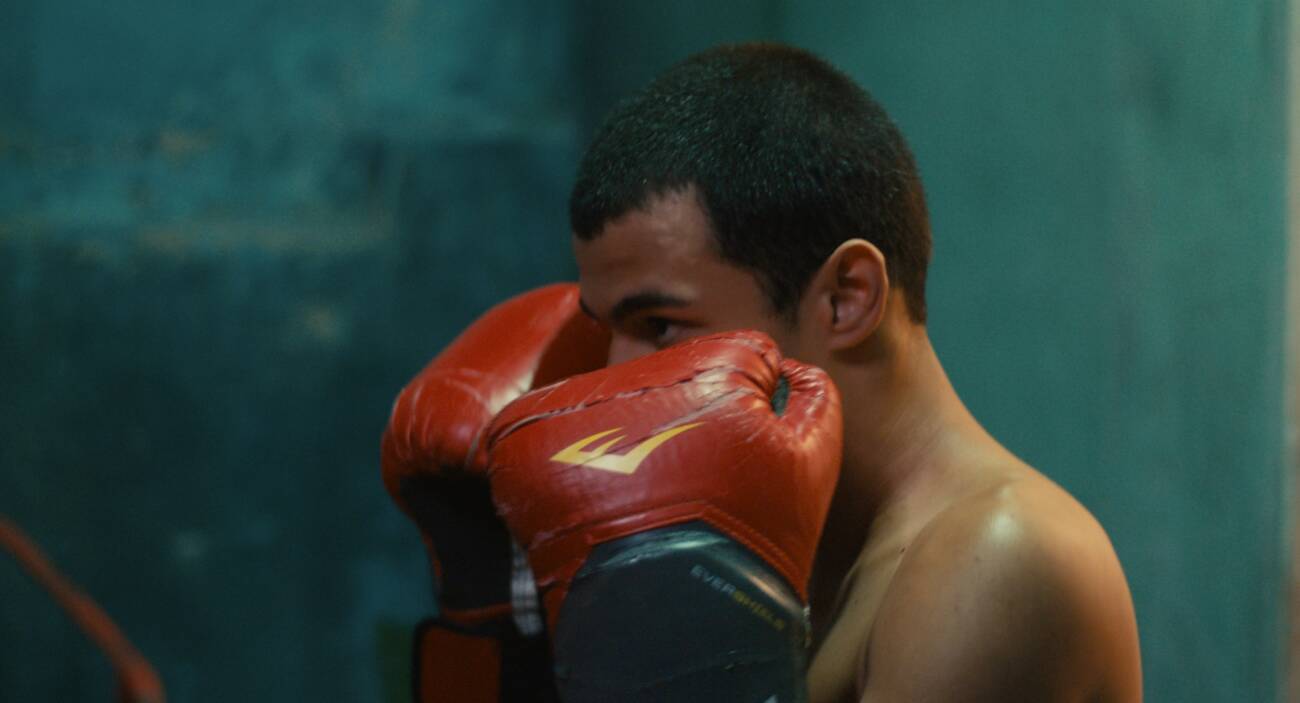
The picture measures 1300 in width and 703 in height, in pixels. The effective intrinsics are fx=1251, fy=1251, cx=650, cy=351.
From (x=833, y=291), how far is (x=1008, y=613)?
1.14 ft

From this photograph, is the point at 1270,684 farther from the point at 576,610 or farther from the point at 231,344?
the point at 231,344

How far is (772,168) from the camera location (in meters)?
1.20

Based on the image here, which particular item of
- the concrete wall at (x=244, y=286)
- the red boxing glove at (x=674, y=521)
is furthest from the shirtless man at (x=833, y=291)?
the concrete wall at (x=244, y=286)

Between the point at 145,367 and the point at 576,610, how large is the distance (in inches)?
90.1

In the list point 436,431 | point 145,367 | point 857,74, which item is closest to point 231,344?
point 145,367

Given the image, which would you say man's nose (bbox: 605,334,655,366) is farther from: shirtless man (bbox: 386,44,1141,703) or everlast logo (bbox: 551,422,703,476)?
everlast logo (bbox: 551,422,703,476)

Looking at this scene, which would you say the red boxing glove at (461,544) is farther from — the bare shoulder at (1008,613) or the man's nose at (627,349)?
the bare shoulder at (1008,613)

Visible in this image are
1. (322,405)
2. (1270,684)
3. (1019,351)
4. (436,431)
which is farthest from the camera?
(322,405)

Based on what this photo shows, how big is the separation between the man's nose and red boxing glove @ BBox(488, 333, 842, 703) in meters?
0.20

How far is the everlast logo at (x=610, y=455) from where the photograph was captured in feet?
2.99

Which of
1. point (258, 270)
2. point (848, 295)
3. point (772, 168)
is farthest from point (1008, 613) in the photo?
point (258, 270)

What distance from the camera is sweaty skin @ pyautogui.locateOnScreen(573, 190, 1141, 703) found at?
3.29 ft

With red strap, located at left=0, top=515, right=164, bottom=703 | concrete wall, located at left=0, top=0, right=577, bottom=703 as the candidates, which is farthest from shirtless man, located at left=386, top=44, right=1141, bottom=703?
concrete wall, located at left=0, top=0, right=577, bottom=703

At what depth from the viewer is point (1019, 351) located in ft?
5.86
